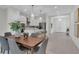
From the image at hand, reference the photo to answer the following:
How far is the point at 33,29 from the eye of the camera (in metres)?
3.59

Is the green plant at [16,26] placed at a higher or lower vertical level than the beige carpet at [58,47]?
higher

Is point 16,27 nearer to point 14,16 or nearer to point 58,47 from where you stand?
point 14,16

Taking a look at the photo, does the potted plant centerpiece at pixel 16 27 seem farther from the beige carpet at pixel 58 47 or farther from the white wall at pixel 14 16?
the beige carpet at pixel 58 47

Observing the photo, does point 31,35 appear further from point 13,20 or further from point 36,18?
point 13,20

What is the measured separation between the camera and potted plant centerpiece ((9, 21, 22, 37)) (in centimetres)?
309

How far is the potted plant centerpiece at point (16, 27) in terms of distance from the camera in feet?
10.1

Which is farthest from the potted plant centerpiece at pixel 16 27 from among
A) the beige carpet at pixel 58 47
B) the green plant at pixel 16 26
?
the beige carpet at pixel 58 47

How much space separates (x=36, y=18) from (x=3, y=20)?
119 cm

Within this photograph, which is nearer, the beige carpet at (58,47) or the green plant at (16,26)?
the green plant at (16,26)

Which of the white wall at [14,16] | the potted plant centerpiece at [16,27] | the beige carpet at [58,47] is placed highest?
the white wall at [14,16]

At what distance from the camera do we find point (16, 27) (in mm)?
3289

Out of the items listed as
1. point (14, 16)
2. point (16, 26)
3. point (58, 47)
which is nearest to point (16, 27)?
point (16, 26)
